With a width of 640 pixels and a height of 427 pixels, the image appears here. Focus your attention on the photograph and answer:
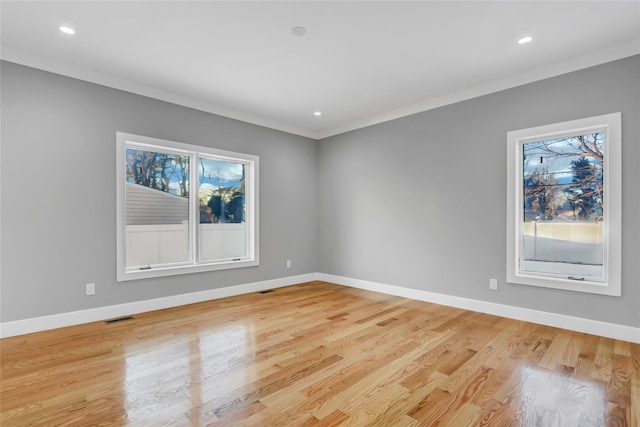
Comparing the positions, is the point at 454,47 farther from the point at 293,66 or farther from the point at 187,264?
the point at 187,264

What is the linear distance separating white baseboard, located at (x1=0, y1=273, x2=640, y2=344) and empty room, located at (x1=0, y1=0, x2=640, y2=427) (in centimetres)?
2

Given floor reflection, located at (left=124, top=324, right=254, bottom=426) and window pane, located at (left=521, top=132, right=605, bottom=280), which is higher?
window pane, located at (left=521, top=132, right=605, bottom=280)

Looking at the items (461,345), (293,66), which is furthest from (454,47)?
(461,345)

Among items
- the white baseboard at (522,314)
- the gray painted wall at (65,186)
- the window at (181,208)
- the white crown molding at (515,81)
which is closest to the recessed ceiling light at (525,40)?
the white crown molding at (515,81)

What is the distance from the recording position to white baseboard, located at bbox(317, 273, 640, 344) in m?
2.90

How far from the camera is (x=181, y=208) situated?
4.22 m

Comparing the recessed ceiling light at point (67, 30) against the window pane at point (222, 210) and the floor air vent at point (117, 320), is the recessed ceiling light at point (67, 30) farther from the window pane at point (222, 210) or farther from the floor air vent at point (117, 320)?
the floor air vent at point (117, 320)

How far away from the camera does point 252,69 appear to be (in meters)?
3.38

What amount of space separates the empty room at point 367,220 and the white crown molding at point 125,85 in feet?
0.09

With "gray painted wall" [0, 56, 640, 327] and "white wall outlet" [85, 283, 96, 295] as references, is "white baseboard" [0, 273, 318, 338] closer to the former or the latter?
"gray painted wall" [0, 56, 640, 327]

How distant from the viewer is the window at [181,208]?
3752mm

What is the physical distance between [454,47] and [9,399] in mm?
4369

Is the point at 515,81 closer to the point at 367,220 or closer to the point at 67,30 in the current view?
the point at 367,220

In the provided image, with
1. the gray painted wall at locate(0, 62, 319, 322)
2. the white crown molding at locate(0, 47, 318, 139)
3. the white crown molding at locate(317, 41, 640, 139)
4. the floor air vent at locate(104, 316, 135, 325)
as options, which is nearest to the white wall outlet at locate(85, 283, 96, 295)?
the gray painted wall at locate(0, 62, 319, 322)
